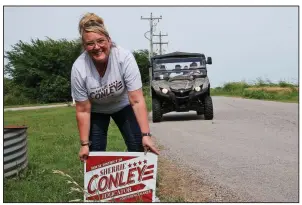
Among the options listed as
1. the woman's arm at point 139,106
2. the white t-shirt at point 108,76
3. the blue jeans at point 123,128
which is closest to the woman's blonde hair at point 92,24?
the white t-shirt at point 108,76

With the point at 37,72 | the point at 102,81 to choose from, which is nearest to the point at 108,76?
the point at 102,81

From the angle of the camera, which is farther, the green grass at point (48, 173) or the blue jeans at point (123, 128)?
the green grass at point (48, 173)

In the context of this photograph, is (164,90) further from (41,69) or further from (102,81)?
(41,69)

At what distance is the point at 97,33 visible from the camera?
13.1 ft

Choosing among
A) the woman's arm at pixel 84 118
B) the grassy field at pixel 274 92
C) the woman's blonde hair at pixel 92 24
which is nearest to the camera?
the woman's blonde hair at pixel 92 24

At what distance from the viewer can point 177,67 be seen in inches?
620

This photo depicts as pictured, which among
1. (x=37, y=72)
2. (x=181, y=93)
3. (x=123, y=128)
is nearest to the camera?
(x=123, y=128)

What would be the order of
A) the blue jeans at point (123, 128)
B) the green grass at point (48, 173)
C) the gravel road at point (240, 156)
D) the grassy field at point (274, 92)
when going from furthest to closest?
the grassy field at point (274, 92) < the gravel road at point (240, 156) < the green grass at point (48, 173) < the blue jeans at point (123, 128)

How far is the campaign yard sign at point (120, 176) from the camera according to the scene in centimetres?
416

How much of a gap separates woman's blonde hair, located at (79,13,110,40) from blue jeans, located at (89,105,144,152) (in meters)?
0.72

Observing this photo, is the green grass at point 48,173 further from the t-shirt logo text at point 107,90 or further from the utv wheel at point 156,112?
the utv wheel at point 156,112

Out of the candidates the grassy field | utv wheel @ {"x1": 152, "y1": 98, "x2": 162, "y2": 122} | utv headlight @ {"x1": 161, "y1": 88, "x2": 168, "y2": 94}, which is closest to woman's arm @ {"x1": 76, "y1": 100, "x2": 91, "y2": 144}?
utv wheel @ {"x1": 152, "y1": 98, "x2": 162, "y2": 122}

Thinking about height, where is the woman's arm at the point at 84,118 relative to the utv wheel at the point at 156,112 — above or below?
above

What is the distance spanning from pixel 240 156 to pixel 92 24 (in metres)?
4.28
